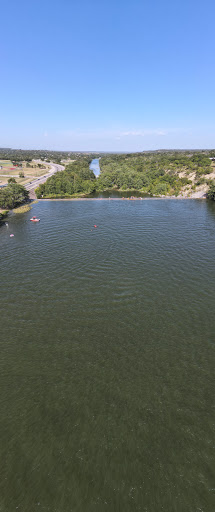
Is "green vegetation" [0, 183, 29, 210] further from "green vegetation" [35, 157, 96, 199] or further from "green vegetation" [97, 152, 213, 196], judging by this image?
"green vegetation" [97, 152, 213, 196]

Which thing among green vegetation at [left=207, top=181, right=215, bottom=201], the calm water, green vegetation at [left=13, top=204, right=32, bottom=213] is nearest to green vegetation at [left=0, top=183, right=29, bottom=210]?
green vegetation at [left=13, top=204, right=32, bottom=213]

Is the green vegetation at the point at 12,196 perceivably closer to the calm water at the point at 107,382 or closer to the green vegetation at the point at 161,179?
the calm water at the point at 107,382

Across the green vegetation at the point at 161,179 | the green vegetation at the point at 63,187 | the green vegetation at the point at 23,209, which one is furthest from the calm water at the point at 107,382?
the green vegetation at the point at 161,179

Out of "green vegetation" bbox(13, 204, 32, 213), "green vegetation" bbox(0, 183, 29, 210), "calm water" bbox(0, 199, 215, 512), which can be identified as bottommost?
"calm water" bbox(0, 199, 215, 512)

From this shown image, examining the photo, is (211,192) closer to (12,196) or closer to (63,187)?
(63,187)

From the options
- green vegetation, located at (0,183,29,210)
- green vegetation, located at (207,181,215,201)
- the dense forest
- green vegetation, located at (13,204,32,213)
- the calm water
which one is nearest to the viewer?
the calm water

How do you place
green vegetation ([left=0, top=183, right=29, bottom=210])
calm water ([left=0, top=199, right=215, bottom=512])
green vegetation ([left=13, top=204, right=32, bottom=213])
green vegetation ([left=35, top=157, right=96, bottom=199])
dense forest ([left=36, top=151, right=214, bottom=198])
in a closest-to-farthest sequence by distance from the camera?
calm water ([left=0, top=199, right=215, bottom=512]) < green vegetation ([left=0, top=183, right=29, bottom=210]) < green vegetation ([left=13, top=204, right=32, bottom=213]) < green vegetation ([left=35, top=157, right=96, bottom=199]) < dense forest ([left=36, top=151, right=214, bottom=198])
